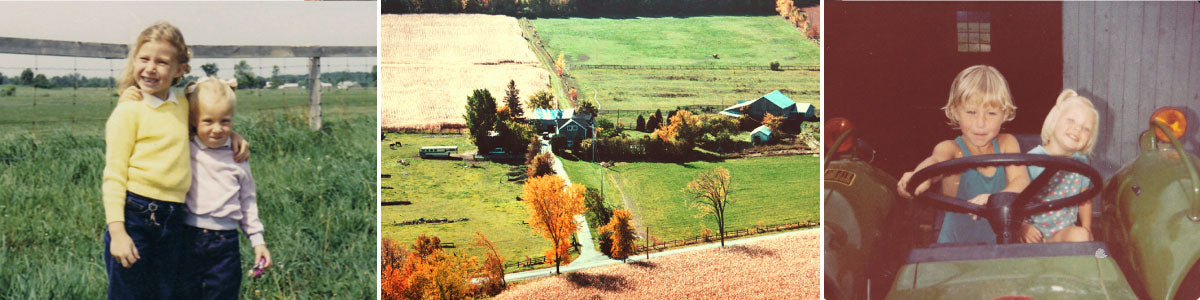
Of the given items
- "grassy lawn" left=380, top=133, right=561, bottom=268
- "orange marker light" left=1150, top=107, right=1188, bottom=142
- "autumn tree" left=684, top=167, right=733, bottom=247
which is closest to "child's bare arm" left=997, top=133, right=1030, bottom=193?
"orange marker light" left=1150, top=107, right=1188, bottom=142

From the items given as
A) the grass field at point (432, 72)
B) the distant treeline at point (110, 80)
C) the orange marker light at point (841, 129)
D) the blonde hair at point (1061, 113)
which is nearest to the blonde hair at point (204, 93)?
the distant treeline at point (110, 80)

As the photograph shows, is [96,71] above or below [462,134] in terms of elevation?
above

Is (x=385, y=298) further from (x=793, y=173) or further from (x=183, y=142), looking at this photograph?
(x=793, y=173)

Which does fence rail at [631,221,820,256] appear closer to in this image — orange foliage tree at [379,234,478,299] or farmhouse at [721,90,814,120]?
farmhouse at [721,90,814,120]

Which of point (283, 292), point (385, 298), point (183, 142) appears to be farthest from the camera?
point (385, 298)

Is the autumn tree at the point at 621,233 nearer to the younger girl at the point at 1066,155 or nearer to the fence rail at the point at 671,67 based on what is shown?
the fence rail at the point at 671,67

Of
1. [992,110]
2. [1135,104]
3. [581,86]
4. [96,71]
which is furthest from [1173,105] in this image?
[96,71]

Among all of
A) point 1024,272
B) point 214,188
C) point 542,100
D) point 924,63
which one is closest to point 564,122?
point 542,100
